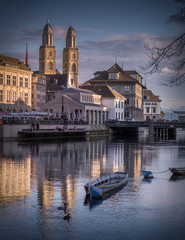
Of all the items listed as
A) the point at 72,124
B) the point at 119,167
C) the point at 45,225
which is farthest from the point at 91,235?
the point at 72,124

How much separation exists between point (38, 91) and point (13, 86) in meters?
33.2

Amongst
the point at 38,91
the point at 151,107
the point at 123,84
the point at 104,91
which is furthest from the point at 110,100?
the point at 151,107

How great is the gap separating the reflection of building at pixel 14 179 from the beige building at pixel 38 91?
90673mm

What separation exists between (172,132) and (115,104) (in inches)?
728

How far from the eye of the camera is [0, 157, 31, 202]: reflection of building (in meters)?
26.2

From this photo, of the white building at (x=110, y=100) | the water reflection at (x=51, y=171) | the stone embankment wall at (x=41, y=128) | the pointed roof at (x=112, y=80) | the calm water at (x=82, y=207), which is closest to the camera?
the calm water at (x=82, y=207)

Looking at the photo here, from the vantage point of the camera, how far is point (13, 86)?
102750mm

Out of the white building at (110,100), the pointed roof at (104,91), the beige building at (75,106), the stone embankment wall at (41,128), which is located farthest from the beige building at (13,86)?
the white building at (110,100)

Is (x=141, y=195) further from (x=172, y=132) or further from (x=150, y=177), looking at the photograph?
(x=172, y=132)

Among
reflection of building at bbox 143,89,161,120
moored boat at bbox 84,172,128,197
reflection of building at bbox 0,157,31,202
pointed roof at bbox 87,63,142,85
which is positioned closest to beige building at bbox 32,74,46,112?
pointed roof at bbox 87,63,142,85

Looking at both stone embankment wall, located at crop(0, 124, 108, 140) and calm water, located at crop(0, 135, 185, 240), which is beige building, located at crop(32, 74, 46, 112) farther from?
calm water, located at crop(0, 135, 185, 240)

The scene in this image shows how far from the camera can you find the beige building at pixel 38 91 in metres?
134

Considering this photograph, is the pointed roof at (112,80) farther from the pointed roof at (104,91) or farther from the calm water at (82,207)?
the calm water at (82,207)

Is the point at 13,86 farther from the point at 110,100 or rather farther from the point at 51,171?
the point at 51,171
